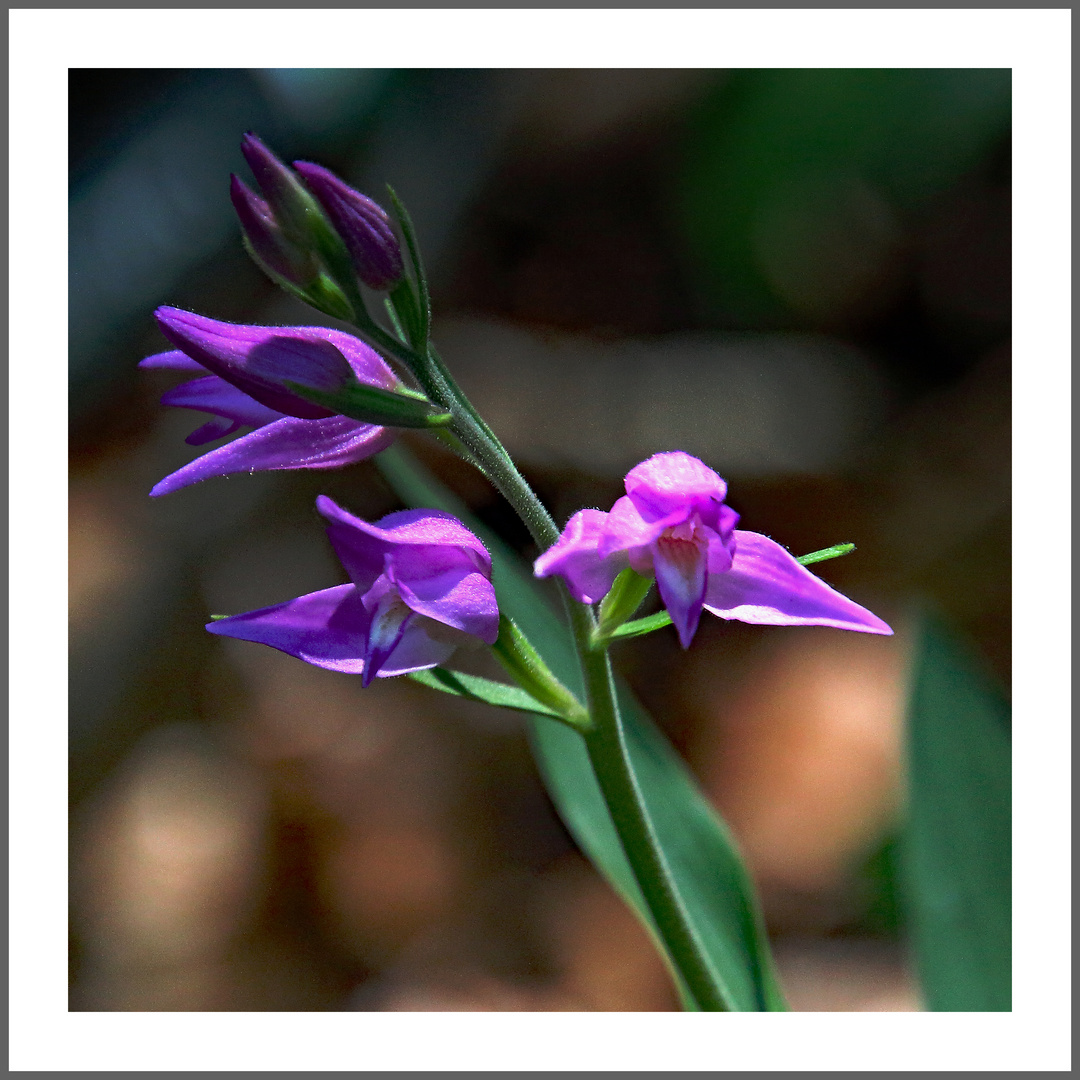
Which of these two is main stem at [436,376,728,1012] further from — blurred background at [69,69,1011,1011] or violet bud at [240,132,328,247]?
blurred background at [69,69,1011,1011]

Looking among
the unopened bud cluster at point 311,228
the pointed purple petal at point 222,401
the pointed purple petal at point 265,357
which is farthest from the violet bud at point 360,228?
the pointed purple petal at point 222,401

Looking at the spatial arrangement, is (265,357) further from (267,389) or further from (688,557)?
(688,557)

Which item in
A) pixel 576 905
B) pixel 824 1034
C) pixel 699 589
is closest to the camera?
pixel 699 589

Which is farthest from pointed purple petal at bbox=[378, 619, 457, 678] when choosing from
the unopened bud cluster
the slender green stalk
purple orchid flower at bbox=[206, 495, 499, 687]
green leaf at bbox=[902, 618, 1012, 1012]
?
green leaf at bbox=[902, 618, 1012, 1012]

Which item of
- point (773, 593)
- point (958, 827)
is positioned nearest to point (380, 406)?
point (773, 593)

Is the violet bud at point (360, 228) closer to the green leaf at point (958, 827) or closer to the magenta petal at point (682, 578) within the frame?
the magenta petal at point (682, 578)

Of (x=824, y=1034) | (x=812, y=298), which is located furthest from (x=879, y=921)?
(x=812, y=298)

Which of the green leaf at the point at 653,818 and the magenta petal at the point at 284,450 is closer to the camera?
the magenta petal at the point at 284,450

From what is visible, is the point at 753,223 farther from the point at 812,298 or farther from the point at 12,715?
the point at 12,715
